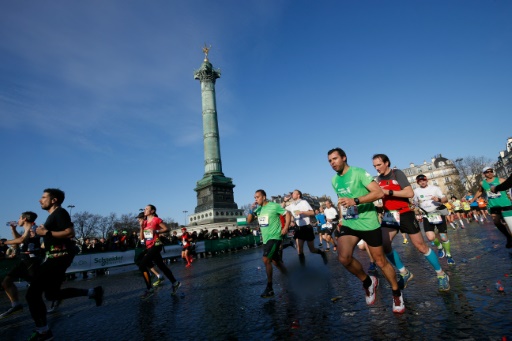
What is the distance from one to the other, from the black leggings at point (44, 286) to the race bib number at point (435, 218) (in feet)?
20.9

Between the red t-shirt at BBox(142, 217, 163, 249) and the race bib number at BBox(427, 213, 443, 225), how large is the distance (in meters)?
5.54

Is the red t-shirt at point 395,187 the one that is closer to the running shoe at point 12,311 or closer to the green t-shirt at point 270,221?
the green t-shirt at point 270,221

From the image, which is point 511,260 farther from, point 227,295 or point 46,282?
point 46,282

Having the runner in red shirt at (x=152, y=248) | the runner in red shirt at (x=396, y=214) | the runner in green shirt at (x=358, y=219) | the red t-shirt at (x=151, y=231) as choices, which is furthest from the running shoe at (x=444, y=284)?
the red t-shirt at (x=151, y=231)

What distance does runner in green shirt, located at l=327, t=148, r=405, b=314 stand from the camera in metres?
3.56

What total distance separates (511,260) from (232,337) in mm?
5037

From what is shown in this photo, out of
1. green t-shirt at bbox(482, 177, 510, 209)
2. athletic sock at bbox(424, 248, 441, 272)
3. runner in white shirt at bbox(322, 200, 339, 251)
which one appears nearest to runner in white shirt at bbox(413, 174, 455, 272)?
green t-shirt at bbox(482, 177, 510, 209)

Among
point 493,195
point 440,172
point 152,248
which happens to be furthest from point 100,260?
point 440,172

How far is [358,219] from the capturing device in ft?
12.3

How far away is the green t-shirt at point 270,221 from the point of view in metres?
5.70

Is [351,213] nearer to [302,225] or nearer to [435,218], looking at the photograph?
[435,218]

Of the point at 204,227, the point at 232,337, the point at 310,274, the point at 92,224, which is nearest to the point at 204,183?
the point at 204,227

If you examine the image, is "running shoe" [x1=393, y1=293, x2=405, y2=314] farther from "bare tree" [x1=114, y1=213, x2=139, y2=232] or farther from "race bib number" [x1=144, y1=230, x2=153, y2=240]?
"bare tree" [x1=114, y1=213, x2=139, y2=232]

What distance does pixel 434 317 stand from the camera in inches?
118
